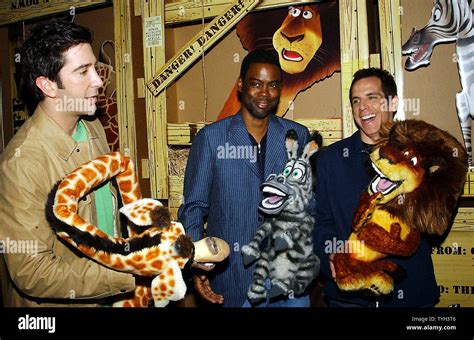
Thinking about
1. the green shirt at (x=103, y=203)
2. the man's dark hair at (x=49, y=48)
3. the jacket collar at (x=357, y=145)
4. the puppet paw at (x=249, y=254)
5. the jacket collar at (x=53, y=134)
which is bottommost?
the puppet paw at (x=249, y=254)

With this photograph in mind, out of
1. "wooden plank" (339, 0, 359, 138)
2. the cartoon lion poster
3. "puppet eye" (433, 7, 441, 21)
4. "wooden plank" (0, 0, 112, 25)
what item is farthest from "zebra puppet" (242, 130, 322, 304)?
"wooden plank" (0, 0, 112, 25)

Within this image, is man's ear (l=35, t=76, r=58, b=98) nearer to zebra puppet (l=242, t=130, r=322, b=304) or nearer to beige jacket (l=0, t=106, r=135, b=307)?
beige jacket (l=0, t=106, r=135, b=307)

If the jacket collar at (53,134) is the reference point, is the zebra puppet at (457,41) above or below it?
above

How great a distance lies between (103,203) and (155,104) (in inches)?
20.3

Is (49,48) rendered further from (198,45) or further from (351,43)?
(351,43)

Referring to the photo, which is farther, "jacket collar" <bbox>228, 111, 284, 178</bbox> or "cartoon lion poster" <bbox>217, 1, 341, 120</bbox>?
"cartoon lion poster" <bbox>217, 1, 341, 120</bbox>

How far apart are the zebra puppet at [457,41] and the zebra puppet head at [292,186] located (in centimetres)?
45

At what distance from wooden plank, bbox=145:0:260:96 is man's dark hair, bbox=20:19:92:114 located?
0.44 m

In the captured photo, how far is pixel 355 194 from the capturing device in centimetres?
134

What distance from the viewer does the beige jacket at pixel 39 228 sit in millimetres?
1141

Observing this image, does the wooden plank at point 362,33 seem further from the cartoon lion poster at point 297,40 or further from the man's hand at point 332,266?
the man's hand at point 332,266

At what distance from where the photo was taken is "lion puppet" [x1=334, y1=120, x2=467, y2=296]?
1.24 m

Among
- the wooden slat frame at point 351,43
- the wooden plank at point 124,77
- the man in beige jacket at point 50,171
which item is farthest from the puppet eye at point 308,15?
the man in beige jacket at point 50,171

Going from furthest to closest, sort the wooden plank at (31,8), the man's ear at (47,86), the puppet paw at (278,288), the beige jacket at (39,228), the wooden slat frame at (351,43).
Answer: the wooden plank at (31,8), the wooden slat frame at (351,43), the puppet paw at (278,288), the man's ear at (47,86), the beige jacket at (39,228)
